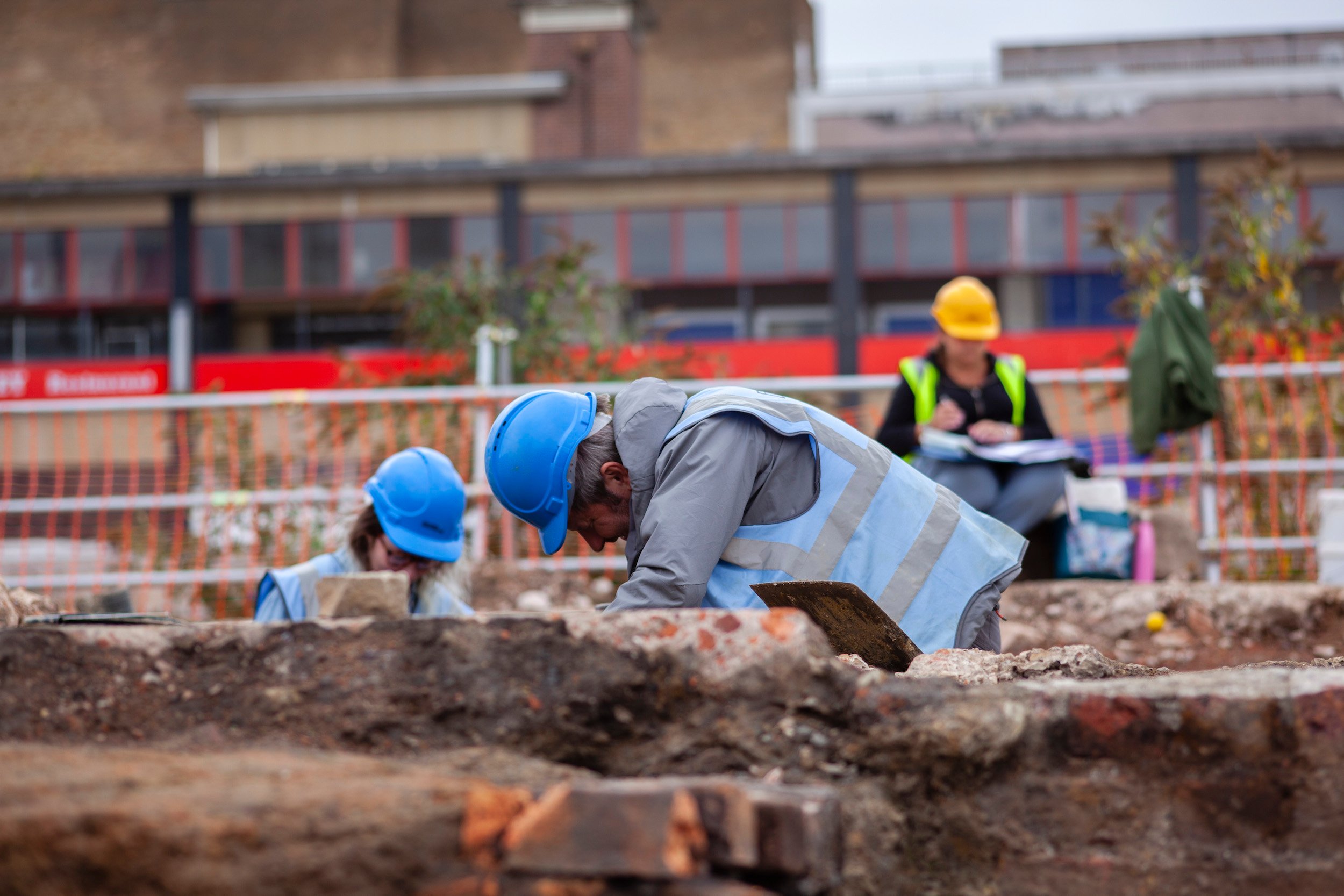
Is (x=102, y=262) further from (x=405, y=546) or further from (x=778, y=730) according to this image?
(x=778, y=730)

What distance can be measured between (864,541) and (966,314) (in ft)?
8.98

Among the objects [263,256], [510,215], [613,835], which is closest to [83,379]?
[263,256]

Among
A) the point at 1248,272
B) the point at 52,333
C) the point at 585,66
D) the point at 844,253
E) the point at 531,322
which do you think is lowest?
the point at 531,322

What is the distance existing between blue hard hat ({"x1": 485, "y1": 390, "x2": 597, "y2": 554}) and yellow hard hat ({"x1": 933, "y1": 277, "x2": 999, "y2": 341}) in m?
2.82

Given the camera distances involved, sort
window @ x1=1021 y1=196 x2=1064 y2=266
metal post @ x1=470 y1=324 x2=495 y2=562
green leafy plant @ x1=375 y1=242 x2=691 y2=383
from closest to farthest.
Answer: metal post @ x1=470 y1=324 x2=495 y2=562
green leafy plant @ x1=375 y1=242 x2=691 y2=383
window @ x1=1021 y1=196 x2=1064 y2=266

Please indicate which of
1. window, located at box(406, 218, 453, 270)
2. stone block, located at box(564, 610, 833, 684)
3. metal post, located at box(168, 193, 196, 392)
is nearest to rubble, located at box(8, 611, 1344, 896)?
stone block, located at box(564, 610, 833, 684)

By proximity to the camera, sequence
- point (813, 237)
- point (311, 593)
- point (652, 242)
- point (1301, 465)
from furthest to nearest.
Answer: point (652, 242) → point (813, 237) → point (1301, 465) → point (311, 593)

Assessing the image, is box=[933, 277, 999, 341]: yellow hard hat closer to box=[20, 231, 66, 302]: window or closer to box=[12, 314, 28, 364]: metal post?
box=[20, 231, 66, 302]: window

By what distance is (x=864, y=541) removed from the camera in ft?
9.33

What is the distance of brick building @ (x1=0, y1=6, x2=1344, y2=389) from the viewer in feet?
64.4

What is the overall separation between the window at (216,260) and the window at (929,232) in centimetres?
1139

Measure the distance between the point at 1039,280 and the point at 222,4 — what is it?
21.9 m

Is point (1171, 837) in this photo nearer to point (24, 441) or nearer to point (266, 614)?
point (266, 614)

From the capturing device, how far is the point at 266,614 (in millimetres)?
3945
